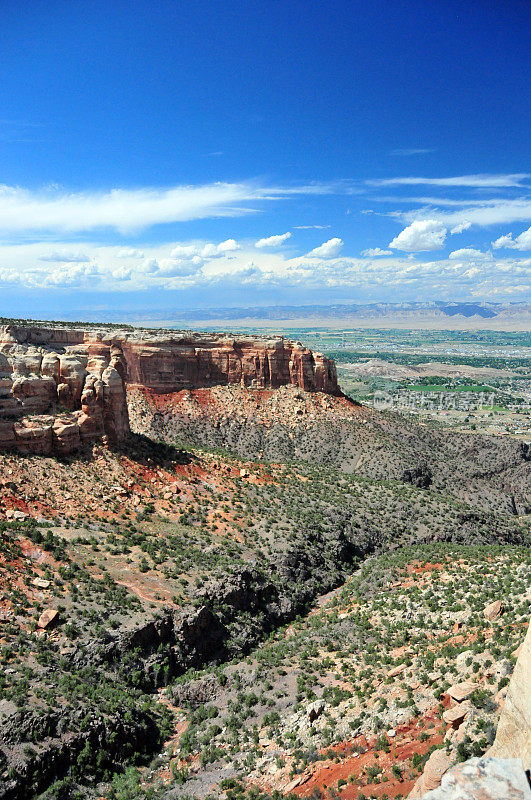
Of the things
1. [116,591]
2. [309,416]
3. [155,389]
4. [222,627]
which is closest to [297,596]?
[222,627]

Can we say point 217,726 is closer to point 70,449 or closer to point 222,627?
point 222,627

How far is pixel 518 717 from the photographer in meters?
11.7

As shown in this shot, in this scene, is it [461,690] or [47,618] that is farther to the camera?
[47,618]

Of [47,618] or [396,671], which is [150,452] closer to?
[47,618]

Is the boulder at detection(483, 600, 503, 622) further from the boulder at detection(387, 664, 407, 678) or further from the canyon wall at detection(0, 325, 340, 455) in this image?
the canyon wall at detection(0, 325, 340, 455)

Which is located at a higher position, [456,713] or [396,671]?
[456,713]

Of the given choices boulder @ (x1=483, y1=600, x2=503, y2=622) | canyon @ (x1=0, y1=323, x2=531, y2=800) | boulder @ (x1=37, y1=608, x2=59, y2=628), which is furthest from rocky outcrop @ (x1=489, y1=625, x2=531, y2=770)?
boulder @ (x1=37, y1=608, x2=59, y2=628)

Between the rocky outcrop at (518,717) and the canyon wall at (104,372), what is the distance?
37.9m

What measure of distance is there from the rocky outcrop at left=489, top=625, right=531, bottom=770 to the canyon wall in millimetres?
37917

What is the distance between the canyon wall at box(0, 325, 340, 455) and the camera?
4175 cm

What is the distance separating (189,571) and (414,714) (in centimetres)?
2073

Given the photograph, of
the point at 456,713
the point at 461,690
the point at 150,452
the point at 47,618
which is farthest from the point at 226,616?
the point at 150,452

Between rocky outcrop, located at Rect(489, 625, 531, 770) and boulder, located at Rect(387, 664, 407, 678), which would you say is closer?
rocky outcrop, located at Rect(489, 625, 531, 770)

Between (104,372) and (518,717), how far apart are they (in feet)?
142
